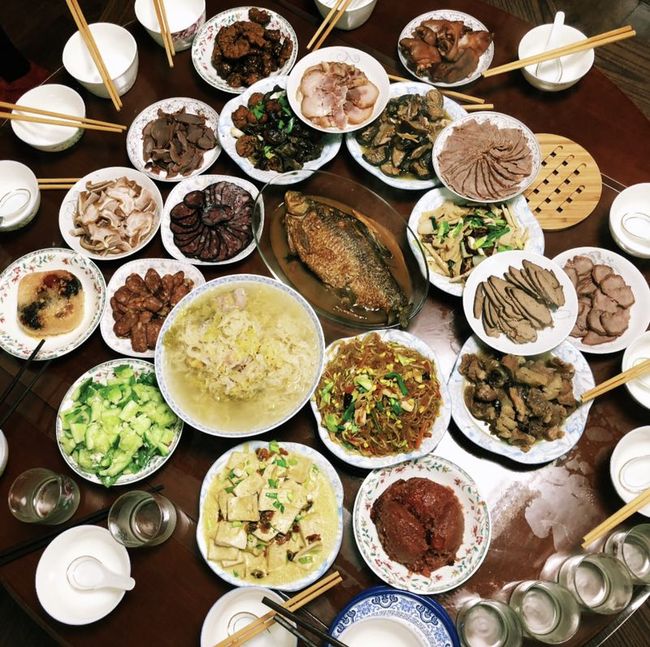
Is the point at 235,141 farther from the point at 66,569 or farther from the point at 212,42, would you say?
the point at 66,569

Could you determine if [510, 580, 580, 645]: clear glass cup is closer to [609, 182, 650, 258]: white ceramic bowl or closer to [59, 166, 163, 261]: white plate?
[609, 182, 650, 258]: white ceramic bowl

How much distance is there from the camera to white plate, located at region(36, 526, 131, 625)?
257cm

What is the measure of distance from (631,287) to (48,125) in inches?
124

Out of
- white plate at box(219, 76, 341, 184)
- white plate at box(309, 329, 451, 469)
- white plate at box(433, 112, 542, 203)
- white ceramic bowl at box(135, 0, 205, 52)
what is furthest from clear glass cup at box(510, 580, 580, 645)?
white ceramic bowl at box(135, 0, 205, 52)

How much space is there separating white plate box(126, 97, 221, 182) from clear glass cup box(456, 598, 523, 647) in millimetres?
2501

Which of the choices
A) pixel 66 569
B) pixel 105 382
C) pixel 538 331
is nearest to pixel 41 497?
pixel 66 569

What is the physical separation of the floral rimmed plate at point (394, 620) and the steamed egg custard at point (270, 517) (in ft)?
0.79

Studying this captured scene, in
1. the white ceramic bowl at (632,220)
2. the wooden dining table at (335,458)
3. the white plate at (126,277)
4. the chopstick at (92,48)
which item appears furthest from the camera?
the chopstick at (92,48)

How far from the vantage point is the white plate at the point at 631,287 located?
9.57 ft

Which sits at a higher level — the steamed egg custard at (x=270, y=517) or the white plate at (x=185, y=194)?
the white plate at (x=185, y=194)

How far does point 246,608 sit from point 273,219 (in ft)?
5.91

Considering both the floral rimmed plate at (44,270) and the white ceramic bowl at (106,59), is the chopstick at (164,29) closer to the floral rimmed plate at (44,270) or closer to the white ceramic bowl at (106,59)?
the white ceramic bowl at (106,59)

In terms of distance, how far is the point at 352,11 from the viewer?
336 centimetres

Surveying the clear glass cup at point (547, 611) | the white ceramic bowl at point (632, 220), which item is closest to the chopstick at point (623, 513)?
the clear glass cup at point (547, 611)
